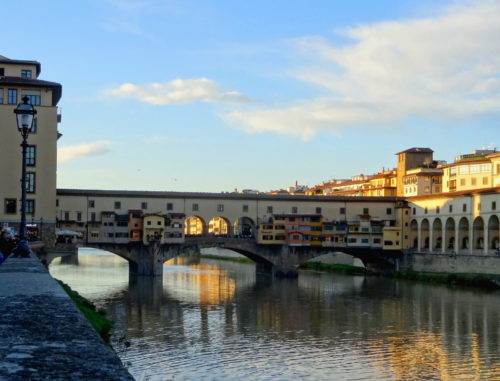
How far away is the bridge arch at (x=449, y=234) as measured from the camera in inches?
2514

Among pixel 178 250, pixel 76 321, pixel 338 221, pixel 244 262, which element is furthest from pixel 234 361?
pixel 244 262

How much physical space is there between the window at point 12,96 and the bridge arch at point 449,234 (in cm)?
4010

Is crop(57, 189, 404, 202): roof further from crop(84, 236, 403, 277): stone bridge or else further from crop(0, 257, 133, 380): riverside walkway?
crop(0, 257, 133, 380): riverside walkway

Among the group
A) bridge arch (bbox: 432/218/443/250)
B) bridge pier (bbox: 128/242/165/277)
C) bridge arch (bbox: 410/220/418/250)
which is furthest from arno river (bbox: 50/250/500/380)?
bridge arch (bbox: 410/220/418/250)

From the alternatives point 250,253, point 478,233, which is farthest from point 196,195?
point 478,233

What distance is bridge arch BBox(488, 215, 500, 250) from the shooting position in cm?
5772

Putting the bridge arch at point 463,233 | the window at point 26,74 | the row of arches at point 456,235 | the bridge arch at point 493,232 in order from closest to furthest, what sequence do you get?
the window at point 26,74, the bridge arch at point 493,232, the row of arches at point 456,235, the bridge arch at point 463,233

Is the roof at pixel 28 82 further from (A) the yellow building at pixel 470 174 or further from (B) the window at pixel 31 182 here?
(A) the yellow building at pixel 470 174

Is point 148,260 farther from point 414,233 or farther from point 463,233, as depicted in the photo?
point 463,233

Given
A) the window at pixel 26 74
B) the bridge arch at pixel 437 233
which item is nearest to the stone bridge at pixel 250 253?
the bridge arch at pixel 437 233

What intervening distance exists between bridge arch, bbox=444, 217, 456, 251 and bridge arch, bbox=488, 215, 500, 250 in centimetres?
408

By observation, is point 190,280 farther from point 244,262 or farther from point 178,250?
point 244,262

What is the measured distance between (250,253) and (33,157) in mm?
23684

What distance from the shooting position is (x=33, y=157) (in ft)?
171
